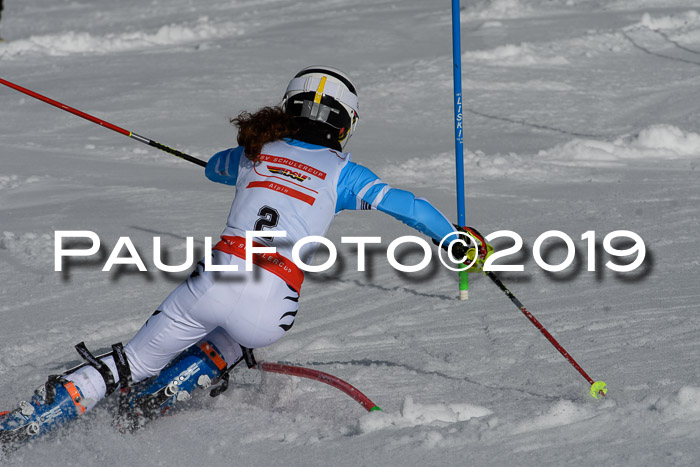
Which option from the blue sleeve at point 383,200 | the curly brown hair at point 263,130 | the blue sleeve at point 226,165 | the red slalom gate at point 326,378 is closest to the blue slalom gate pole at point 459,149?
the red slalom gate at point 326,378

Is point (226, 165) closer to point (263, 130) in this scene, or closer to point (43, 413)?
point (263, 130)

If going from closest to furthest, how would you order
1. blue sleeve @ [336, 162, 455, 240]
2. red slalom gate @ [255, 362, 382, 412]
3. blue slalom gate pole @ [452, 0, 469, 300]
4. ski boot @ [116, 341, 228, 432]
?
blue sleeve @ [336, 162, 455, 240], ski boot @ [116, 341, 228, 432], red slalom gate @ [255, 362, 382, 412], blue slalom gate pole @ [452, 0, 469, 300]

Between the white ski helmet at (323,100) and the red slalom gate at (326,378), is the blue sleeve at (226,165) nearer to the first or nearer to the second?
the white ski helmet at (323,100)

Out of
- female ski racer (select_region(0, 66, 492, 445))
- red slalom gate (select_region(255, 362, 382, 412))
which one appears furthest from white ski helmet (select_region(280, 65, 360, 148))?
red slalom gate (select_region(255, 362, 382, 412))

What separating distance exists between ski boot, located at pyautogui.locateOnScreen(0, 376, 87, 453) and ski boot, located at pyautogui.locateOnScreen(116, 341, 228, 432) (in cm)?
28

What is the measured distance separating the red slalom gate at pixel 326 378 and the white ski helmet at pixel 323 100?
1126 mm

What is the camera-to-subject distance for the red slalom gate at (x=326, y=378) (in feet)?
13.3

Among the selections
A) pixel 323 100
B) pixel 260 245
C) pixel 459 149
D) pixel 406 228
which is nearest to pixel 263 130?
pixel 323 100

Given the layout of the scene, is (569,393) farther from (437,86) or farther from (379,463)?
(437,86)

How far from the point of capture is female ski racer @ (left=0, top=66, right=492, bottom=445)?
3623 mm

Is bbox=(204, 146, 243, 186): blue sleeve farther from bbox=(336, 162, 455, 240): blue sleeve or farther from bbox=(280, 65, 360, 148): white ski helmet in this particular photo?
bbox=(336, 162, 455, 240): blue sleeve

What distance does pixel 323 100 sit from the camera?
3.84 meters

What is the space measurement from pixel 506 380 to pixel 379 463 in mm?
1239

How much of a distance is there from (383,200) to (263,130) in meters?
0.60
